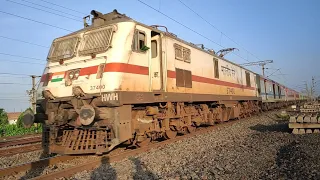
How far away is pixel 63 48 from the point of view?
8.41 metres

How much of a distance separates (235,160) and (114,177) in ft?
9.16

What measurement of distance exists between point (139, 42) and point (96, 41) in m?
1.23

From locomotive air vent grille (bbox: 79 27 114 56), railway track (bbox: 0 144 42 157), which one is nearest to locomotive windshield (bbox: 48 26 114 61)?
locomotive air vent grille (bbox: 79 27 114 56)

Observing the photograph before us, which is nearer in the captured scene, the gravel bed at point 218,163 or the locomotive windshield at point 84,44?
the gravel bed at point 218,163

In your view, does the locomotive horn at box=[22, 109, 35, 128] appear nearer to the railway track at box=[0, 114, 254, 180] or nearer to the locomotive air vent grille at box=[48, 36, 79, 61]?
the railway track at box=[0, 114, 254, 180]

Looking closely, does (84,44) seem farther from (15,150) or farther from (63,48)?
(15,150)

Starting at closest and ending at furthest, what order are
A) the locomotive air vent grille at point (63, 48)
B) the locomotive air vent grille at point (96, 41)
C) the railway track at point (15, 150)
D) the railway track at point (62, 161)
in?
the railway track at point (62, 161)
the locomotive air vent grille at point (96, 41)
the locomotive air vent grille at point (63, 48)
the railway track at point (15, 150)

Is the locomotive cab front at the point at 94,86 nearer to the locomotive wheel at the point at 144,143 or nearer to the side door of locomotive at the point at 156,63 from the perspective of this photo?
the side door of locomotive at the point at 156,63

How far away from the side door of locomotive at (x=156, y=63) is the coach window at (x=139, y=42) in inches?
27.4

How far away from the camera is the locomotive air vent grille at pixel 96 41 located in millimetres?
7314

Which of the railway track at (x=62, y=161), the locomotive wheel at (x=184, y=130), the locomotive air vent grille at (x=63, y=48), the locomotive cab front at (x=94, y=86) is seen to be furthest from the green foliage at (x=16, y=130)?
the railway track at (x=62, y=161)

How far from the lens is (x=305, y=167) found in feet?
16.6

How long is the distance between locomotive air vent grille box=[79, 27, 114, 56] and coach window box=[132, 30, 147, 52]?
27.1 inches

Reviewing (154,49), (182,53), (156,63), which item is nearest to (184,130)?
(182,53)
